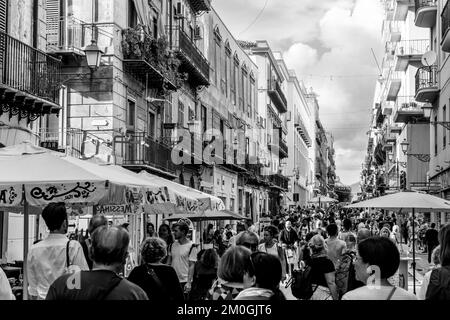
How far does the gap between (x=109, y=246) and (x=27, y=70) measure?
11.0 meters

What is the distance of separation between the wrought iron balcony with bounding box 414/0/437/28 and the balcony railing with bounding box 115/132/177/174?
12732 millimetres

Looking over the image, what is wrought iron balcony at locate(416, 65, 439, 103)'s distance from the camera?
29.4 m

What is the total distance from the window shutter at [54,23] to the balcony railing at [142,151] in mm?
3230

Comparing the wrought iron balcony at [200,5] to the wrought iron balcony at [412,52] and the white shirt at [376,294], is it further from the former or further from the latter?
the white shirt at [376,294]

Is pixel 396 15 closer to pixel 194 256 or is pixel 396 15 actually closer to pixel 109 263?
pixel 194 256

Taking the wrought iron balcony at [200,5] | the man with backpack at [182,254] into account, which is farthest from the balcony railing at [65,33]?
the wrought iron balcony at [200,5]

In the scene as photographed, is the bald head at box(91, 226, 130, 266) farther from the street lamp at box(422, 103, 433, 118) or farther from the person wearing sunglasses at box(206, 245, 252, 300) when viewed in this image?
the street lamp at box(422, 103, 433, 118)

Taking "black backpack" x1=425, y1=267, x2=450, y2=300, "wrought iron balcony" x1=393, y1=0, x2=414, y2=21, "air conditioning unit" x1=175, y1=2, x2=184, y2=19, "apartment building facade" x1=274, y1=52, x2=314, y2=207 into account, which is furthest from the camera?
"apartment building facade" x1=274, y1=52, x2=314, y2=207

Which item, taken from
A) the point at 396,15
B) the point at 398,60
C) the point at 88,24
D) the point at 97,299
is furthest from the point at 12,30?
the point at 396,15

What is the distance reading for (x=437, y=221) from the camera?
31.9 metres

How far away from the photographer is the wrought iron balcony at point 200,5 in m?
30.0

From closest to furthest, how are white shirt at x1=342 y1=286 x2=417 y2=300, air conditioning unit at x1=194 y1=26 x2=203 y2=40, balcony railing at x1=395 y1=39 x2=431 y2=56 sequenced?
white shirt at x1=342 y1=286 x2=417 y2=300, air conditioning unit at x1=194 y1=26 x2=203 y2=40, balcony railing at x1=395 y1=39 x2=431 y2=56

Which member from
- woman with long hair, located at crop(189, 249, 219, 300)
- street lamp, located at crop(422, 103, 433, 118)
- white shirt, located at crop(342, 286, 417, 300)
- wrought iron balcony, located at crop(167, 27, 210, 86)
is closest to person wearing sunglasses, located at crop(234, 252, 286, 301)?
white shirt, located at crop(342, 286, 417, 300)
